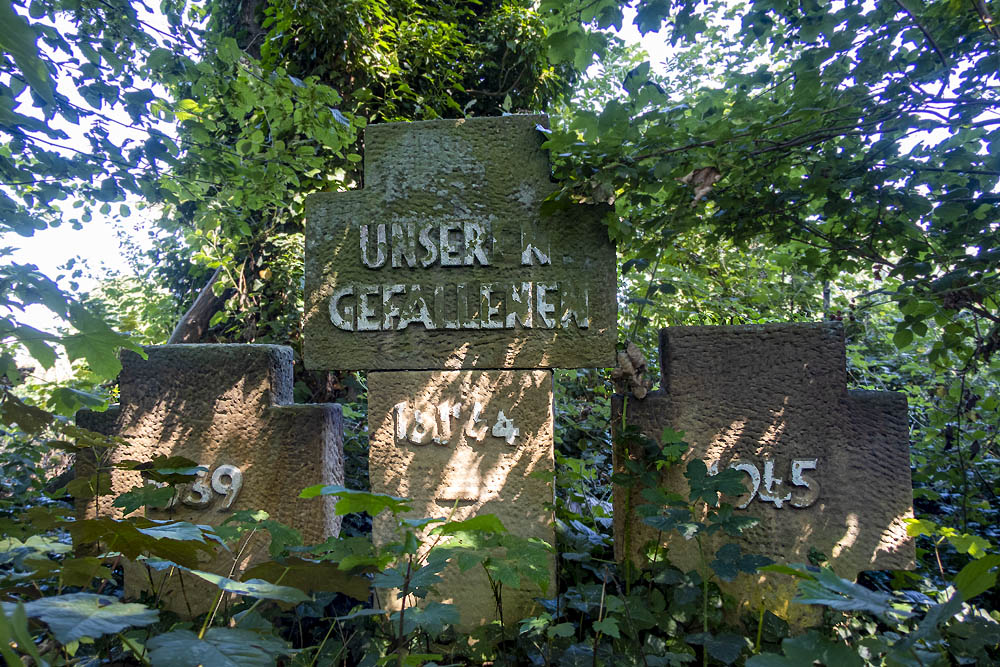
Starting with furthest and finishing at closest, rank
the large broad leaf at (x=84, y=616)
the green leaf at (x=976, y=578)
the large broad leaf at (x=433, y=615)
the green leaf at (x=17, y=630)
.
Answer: the large broad leaf at (x=433, y=615), the green leaf at (x=976, y=578), the large broad leaf at (x=84, y=616), the green leaf at (x=17, y=630)

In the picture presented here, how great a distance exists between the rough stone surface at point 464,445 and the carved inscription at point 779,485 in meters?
0.66

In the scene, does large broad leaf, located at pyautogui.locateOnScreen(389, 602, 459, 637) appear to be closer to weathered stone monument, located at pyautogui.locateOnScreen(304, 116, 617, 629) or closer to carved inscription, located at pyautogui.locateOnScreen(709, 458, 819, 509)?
weathered stone monument, located at pyautogui.locateOnScreen(304, 116, 617, 629)

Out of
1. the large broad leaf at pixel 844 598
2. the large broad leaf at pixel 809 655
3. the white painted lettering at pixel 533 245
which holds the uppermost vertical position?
the white painted lettering at pixel 533 245

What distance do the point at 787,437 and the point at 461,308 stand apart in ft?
4.20

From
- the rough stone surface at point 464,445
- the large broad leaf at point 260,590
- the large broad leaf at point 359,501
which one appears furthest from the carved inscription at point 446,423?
the large broad leaf at point 260,590

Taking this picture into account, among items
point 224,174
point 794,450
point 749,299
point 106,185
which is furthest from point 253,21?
point 794,450

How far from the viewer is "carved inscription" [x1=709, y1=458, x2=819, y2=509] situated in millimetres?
2107

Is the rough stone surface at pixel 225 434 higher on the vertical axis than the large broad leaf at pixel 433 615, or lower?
higher

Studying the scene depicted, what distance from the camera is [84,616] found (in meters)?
0.82

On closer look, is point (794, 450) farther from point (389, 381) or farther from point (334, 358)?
point (334, 358)

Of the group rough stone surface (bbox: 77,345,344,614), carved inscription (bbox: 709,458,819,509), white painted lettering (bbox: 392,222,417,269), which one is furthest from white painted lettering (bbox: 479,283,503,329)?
carved inscription (bbox: 709,458,819,509)

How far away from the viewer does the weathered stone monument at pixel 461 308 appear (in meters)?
2.20

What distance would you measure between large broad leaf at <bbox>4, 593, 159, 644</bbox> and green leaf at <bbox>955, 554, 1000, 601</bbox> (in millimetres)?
1275

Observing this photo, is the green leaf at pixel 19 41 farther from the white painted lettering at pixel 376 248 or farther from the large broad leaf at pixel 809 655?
the large broad leaf at pixel 809 655
